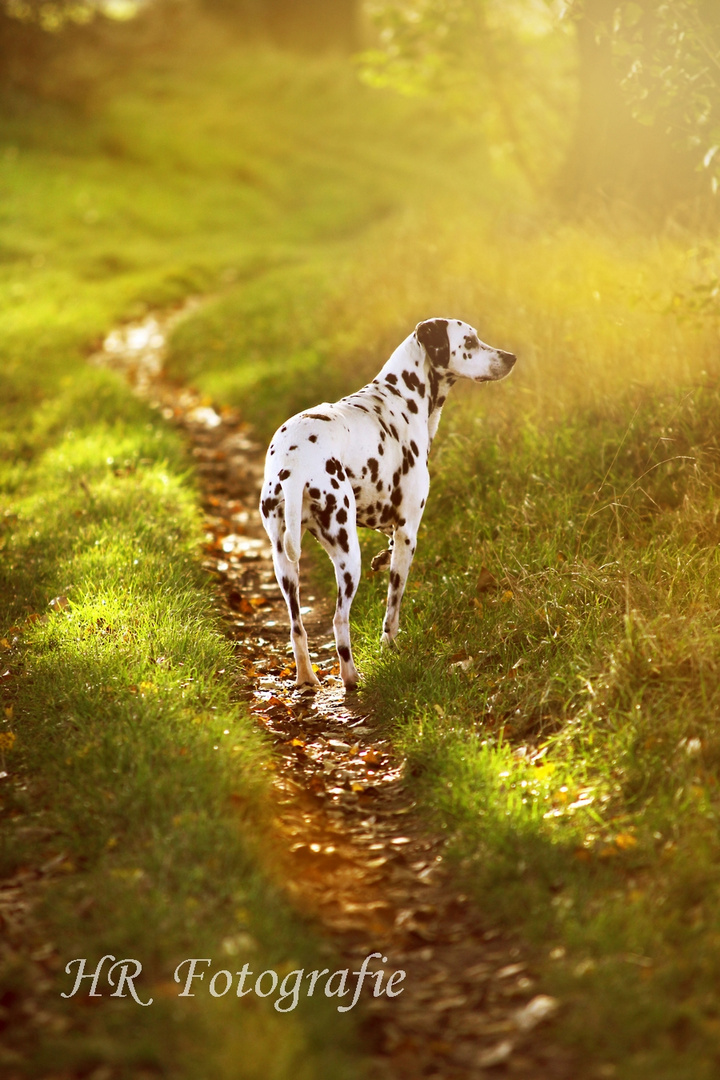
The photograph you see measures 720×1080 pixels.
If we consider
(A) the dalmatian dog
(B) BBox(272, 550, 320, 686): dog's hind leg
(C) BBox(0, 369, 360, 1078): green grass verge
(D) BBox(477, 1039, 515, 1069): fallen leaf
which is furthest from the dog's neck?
(D) BBox(477, 1039, 515, 1069): fallen leaf

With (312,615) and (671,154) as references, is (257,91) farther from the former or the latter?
(312,615)

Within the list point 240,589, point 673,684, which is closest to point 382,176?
point 240,589

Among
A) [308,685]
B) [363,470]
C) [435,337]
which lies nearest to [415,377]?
[435,337]

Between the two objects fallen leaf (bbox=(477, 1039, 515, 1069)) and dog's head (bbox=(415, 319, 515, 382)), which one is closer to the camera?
fallen leaf (bbox=(477, 1039, 515, 1069))

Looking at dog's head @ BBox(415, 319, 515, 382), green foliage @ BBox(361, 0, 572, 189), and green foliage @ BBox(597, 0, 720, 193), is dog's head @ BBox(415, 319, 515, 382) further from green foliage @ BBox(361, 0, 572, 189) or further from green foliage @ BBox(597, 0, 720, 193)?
green foliage @ BBox(361, 0, 572, 189)

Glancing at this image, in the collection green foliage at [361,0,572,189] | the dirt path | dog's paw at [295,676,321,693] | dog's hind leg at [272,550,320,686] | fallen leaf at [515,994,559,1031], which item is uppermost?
green foliage at [361,0,572,189]

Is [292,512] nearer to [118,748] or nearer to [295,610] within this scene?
[295,610]

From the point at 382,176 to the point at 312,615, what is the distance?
28.4 m

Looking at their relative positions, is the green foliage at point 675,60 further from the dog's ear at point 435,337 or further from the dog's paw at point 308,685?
the dog's paw at point 308,685

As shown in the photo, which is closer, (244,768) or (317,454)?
(244,768)

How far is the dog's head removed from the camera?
21.1 ft

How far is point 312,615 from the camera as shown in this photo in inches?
286

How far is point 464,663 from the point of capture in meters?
5.76

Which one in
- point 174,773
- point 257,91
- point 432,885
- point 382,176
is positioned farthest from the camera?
point 257,91
